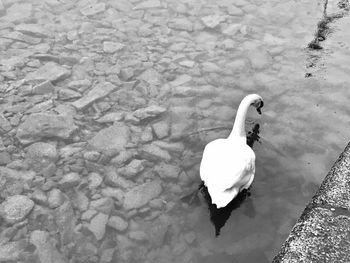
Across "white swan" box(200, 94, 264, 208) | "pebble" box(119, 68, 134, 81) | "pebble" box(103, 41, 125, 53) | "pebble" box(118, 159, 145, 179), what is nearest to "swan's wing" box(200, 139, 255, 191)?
"white swan" box(200, 94, 264, 208)

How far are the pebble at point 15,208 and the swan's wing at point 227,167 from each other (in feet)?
5.40

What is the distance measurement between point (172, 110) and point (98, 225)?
1.84 metres

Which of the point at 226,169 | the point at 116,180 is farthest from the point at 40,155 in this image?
the point at 226,169

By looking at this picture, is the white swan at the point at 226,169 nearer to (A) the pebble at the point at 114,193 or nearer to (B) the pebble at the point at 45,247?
(A) the pebble at the point at 114,193

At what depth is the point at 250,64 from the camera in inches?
244

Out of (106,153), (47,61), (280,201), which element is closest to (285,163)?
(280,201)

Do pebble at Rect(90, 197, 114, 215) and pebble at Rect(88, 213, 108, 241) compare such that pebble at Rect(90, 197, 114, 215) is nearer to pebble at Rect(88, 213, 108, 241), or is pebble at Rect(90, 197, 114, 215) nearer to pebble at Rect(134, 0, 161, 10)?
pebble at Rect(88, 213, 108, 241)

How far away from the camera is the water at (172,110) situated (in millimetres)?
4059

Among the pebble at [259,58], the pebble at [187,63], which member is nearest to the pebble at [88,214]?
the pebble at [187,63]

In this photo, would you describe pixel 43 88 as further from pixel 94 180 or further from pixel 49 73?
pixel 94 180

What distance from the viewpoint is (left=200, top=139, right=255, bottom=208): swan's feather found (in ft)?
13.2

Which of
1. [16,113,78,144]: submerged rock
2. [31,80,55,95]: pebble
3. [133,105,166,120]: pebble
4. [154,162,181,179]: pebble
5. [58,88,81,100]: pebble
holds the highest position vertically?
[31,80,55,95]: pebble

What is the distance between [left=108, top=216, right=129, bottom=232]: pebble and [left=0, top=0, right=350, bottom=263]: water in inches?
0.7

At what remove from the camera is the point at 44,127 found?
512cm
